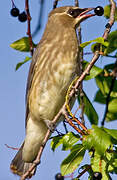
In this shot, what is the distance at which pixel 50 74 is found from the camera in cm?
451

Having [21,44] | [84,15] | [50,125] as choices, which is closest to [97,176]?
[50,125]

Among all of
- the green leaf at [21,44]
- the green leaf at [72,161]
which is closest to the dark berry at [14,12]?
the green leaf at [21,44]

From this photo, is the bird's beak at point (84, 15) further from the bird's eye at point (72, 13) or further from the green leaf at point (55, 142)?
the green leaf at point (55, 142)

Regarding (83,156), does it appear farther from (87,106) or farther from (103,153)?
(87,106)

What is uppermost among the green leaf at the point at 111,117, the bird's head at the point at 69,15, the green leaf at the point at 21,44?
the bird's head at the point at 69,15

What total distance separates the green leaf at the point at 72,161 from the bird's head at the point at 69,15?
6.38ft

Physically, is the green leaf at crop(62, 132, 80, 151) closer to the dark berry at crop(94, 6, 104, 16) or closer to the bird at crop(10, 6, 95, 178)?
the bird at crop(10, 6, 95, 178)

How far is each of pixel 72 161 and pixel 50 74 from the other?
54.9 inches

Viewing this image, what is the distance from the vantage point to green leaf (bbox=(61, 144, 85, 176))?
3.40m

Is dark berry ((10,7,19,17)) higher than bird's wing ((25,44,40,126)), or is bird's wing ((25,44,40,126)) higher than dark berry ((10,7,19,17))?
dark berry ((10,7,19,17))

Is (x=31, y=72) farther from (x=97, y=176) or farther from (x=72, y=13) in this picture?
(x=97, y=176)

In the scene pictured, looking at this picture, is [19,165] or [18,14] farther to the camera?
[19,165]

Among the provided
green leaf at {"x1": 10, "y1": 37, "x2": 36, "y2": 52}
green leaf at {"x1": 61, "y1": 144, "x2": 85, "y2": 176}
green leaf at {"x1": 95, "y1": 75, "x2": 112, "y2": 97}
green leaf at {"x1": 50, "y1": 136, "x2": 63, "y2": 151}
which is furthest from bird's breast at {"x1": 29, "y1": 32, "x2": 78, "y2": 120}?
green leaf at {"x1": 61, "y1": 144, "x2": 85, "y2": 176}

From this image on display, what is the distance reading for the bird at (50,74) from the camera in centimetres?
448
